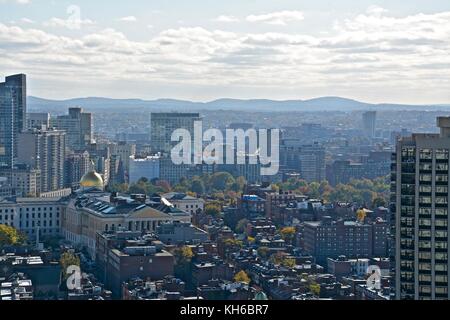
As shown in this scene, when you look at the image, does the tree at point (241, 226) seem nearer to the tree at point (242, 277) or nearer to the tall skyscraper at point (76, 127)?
the tree at point (242, 277)

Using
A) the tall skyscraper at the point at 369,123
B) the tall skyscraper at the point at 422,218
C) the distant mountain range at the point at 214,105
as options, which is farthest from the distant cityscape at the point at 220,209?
the distant mountain range at the point at 214,105

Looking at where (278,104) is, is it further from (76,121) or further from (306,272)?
(306,272)

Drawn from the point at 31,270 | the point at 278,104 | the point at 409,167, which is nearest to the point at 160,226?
the point at 31,270

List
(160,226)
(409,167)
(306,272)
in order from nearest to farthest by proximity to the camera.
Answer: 1. (409,167)
2. (306,272)
3. (160,226)

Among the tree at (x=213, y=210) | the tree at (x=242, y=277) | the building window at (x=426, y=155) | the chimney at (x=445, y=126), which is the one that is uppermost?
the chimney at (x=445, y=126)

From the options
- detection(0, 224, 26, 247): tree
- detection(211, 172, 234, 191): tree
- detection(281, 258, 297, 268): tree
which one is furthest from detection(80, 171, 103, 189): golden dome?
detection(281, 258, 297, 268): tree

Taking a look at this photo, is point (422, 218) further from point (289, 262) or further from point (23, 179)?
point (23, 179)
